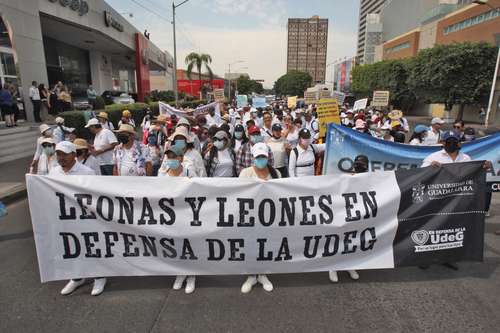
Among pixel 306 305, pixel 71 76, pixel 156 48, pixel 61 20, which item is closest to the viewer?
pixel 306 305

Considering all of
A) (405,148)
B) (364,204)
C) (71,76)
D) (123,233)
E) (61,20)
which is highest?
(61,20)

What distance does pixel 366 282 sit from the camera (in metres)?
3.66

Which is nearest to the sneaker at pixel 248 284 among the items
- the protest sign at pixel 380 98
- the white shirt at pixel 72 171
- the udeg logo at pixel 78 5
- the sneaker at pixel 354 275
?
the sneaker at pixel 354 275

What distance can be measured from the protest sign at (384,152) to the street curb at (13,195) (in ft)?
20.4

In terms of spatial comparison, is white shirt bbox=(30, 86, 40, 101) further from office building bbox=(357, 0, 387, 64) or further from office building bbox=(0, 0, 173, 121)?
office building bbox=(357, 0, 387, 64)

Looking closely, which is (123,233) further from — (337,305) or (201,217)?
(337,305)

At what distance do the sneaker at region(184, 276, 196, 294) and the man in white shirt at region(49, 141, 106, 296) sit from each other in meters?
0.90

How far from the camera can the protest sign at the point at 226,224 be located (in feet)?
11.0

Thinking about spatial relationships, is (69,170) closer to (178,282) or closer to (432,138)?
(178,282)

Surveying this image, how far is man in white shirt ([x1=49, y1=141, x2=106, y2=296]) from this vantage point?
11.3 ft

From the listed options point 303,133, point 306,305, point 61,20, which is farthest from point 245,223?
point 61,20

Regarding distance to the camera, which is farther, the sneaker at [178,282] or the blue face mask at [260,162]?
the blue face mask at [260,162]

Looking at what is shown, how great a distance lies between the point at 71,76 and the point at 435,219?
1108 inches

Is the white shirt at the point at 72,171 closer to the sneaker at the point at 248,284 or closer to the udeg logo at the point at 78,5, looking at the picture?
the sneaker at the point at 248,284
